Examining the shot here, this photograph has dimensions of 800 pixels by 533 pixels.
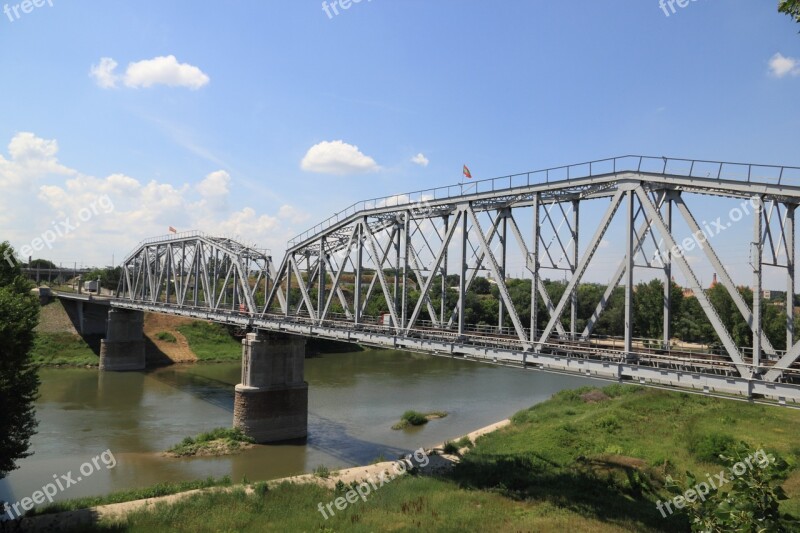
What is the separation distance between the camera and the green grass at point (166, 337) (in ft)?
211

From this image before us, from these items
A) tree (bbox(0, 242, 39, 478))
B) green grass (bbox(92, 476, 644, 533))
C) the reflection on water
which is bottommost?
the reflection on water

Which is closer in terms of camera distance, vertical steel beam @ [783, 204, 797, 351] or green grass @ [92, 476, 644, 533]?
vertical steel beam @ [783, 204, 797, 351]

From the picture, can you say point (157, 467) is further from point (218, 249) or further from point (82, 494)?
point (218, 249)

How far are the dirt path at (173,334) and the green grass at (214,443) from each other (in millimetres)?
33930

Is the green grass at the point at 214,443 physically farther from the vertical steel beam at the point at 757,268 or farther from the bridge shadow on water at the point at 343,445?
the vertical steel beam at the point at 757,268

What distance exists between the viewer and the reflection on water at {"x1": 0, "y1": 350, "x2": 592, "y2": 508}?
2606 centimetres

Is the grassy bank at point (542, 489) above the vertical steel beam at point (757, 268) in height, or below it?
below

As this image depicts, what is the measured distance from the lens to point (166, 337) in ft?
212

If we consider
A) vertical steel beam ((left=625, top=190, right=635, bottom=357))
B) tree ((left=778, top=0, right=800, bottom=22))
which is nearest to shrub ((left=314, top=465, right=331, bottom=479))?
vertical steel beam ((left=625, top=190, right=635, bottom=357))

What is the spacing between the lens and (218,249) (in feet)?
158

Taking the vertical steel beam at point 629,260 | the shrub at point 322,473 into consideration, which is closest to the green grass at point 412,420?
the shrub at point 322,473

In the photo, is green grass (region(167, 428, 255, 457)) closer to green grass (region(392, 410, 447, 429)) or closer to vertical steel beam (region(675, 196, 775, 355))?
green grass (region(392, 410, 447, 429))

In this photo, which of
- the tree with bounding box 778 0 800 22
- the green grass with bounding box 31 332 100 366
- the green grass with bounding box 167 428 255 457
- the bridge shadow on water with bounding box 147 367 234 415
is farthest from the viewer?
the green grass with bounding box 31 332 100 366

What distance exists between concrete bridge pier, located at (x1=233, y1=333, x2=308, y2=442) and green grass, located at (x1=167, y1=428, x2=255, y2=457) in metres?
0.61
